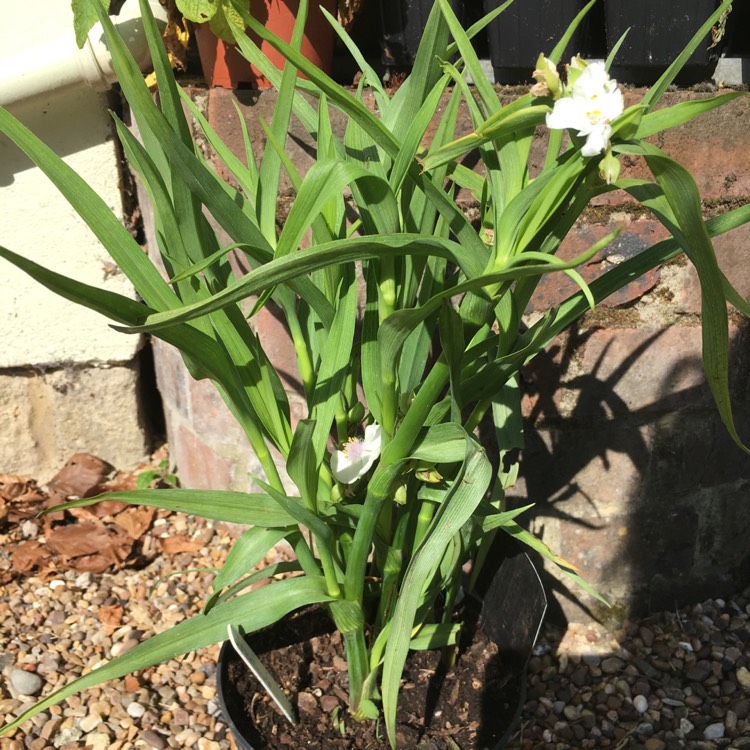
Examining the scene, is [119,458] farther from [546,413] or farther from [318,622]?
[546,413]

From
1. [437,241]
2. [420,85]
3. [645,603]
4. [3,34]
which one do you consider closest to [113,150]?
[3,34]

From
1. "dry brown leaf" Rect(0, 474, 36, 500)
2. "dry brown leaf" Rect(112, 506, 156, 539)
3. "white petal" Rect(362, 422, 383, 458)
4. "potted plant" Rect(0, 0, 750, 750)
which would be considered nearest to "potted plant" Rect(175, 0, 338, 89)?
"potted plant" Rect(0, 0, 750, 750)

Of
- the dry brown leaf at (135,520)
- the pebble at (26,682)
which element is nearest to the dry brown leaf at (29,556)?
the dry brown leaf at (135,520)

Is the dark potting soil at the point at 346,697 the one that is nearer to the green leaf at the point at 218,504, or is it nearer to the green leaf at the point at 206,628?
the green leaf at the point at 206,628

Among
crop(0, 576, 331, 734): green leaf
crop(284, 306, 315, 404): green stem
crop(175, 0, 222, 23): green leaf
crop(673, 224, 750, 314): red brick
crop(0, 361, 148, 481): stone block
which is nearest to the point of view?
crop(0, 576, 331, 734): green leaf

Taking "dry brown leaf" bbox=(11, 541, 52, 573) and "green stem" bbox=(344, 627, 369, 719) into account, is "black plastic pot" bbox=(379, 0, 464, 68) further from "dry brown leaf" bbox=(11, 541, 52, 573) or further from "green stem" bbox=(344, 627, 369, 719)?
"dry brown leaf" bbox=(11, 541, 52, 573)
